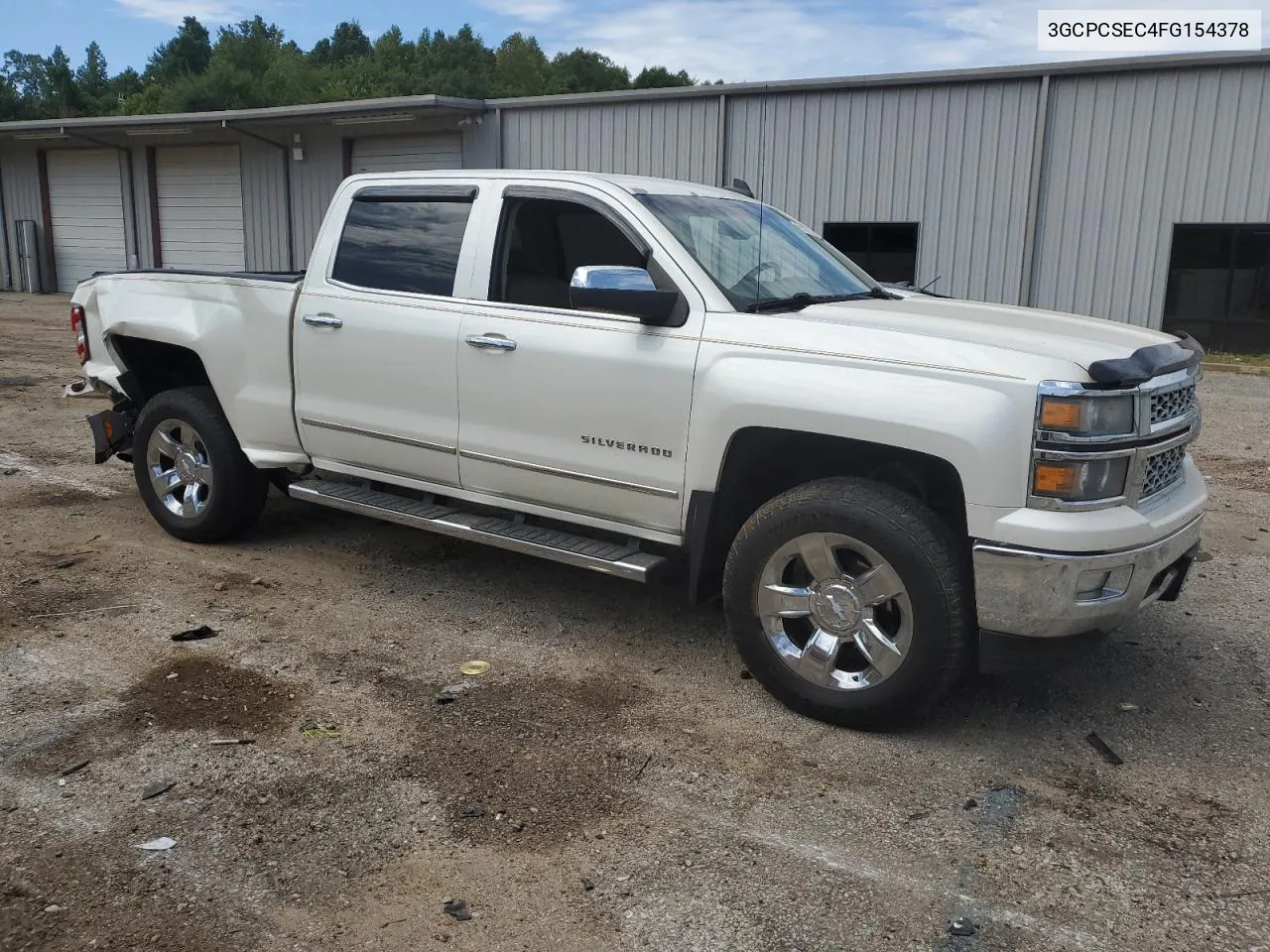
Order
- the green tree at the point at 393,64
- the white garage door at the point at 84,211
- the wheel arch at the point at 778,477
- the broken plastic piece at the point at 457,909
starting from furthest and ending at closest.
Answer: the green tree at the point at 393,64 < the white garage door at the point at 84,211 < the wheel arch at the point at 778,477 < the broken plastic piece at the point at 457,909

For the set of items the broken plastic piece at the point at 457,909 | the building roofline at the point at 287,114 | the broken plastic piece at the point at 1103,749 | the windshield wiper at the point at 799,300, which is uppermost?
the building roofline at the point at 287,114

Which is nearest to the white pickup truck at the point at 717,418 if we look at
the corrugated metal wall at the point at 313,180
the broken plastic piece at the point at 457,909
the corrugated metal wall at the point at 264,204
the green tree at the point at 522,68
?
the broken plastic piece at the point at 457,909

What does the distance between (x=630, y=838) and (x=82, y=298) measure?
5.13m

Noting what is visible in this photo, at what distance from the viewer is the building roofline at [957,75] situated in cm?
1448

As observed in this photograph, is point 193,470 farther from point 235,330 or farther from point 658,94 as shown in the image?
point 658,94

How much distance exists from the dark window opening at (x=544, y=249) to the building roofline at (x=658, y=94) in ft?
41.4

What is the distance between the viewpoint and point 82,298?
21.6 feet

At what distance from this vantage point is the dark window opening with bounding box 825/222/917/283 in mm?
17250

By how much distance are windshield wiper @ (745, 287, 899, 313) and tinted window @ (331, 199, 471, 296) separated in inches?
59.7

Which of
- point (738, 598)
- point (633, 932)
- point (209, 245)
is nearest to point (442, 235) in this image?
point (738, 598)

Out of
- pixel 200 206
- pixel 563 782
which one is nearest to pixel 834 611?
→ pixel 563 782

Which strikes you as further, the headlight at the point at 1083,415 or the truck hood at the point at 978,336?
the truck hood at the point at 978,336

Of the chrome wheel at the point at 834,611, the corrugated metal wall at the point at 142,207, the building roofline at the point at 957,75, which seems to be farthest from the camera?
the corrugated metal wall at the point at 142,207

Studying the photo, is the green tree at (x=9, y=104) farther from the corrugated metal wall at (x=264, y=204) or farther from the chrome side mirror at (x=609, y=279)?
the chrome side mirror at (x=609, y=279)
